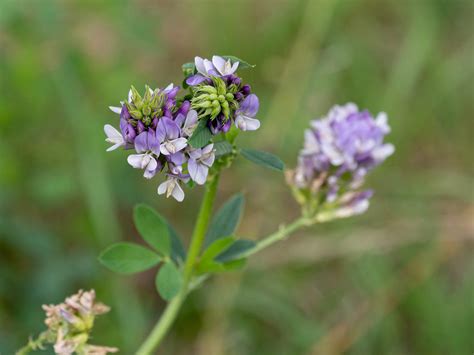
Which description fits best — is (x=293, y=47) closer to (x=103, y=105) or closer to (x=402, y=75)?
(x=402, y=75)

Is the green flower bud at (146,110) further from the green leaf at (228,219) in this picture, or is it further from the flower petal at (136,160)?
the green leaf at (228,219)

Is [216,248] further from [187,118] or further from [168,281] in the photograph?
[187,118]

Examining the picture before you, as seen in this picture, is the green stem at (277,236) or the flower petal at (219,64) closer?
the flower petal at (219,64)

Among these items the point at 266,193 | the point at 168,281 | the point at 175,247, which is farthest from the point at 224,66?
the point at 266,193

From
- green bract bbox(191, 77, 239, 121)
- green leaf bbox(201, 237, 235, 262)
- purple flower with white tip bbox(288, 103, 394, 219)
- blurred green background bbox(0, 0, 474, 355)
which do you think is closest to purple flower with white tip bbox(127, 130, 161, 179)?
green bract bbox(191, 77, 239, 121)

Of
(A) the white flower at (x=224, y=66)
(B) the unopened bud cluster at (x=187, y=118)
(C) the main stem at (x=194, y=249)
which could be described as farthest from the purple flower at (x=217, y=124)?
(C) the main stem at (x=194, y=249)

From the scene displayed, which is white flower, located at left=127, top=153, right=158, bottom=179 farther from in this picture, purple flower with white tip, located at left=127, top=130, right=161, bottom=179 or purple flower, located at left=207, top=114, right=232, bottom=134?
purple flower, located at left=207, top=114, right=232, bottom=134

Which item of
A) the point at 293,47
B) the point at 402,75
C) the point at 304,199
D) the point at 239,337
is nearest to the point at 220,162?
the point at 304,199
